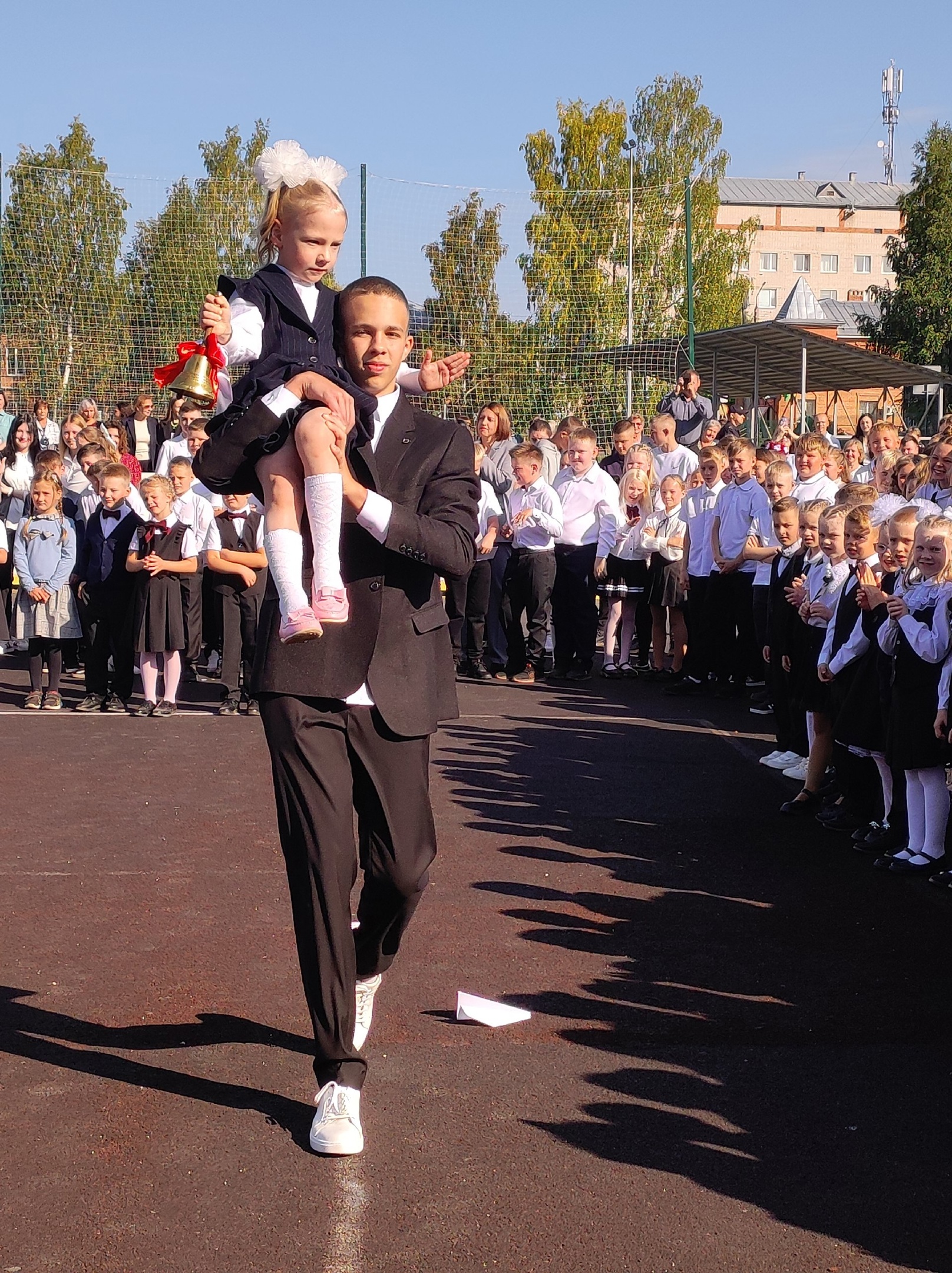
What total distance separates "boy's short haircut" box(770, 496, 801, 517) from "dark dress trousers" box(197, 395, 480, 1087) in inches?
233

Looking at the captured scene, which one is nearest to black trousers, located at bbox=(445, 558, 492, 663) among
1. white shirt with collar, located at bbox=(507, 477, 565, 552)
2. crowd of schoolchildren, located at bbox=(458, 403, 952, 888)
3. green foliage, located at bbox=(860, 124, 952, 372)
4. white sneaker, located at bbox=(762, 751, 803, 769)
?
crowd of schoolchildren, located at bbox=(458, 403, 952, 888)

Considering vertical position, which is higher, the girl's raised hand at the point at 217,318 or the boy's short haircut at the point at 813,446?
the boy's short haircut at the point at 813,446

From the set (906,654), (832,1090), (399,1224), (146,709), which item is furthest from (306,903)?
(146,709)

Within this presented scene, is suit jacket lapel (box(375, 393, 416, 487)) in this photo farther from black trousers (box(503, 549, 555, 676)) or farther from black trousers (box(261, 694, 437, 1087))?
black trousers (box(503, 549, 555, 676))

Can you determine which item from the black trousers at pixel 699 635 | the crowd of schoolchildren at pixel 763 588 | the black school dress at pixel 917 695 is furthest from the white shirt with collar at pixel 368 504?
the black trousers at pixel 699 635

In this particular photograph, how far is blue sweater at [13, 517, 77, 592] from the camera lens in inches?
460

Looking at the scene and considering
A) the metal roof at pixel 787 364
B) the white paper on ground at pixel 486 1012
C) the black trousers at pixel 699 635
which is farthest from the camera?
the metal roof at pixel 787 364

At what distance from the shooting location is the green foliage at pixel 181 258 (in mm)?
18359

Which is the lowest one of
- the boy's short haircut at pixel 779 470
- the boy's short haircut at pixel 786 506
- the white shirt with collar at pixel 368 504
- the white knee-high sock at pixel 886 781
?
the white knee-high sock at pixel 886 781

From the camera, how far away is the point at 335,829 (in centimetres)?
398

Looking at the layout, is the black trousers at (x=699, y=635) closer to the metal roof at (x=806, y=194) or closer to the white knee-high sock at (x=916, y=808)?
the white knee-high sock at (x=916, y=808)

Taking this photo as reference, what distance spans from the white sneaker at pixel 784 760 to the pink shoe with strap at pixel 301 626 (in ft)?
19.8

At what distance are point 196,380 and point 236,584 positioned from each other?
23.4ft

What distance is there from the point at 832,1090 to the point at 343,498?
7.37 feet
